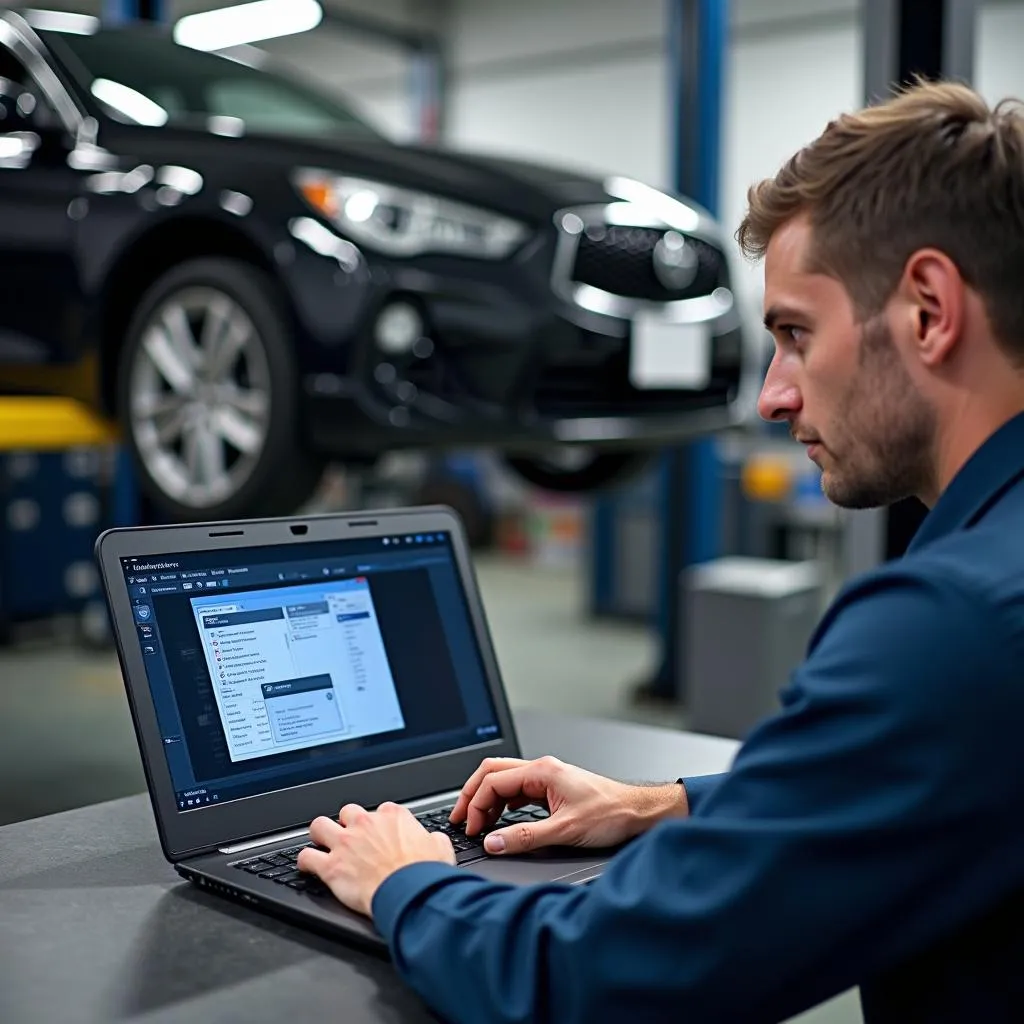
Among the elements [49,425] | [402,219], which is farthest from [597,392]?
[49,425]

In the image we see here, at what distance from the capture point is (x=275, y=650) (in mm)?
1190

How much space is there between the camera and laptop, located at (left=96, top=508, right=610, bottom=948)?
1097 mm

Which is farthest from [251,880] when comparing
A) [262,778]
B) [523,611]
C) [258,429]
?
[523,611]

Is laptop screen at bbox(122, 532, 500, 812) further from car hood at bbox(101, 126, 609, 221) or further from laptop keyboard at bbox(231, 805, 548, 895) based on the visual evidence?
car hood at bbox(101, 126, 609, 221)

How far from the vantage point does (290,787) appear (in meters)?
1.18

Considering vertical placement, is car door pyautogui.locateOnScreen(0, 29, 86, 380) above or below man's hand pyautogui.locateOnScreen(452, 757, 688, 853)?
above

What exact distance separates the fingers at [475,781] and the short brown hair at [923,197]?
1.64 ft

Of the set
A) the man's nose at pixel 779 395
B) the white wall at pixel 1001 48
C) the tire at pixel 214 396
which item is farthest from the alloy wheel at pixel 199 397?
the white wall at pixel 1001 48

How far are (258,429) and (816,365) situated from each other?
7.80 feet

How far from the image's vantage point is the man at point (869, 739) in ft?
2.50

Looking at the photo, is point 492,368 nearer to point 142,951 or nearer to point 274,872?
point 274,872

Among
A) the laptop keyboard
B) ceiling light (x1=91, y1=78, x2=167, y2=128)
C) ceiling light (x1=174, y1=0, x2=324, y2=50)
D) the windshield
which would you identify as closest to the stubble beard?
the laptop keyboard

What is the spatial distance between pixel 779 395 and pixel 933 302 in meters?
0.16

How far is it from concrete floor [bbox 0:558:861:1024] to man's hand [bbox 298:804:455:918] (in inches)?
65.2
